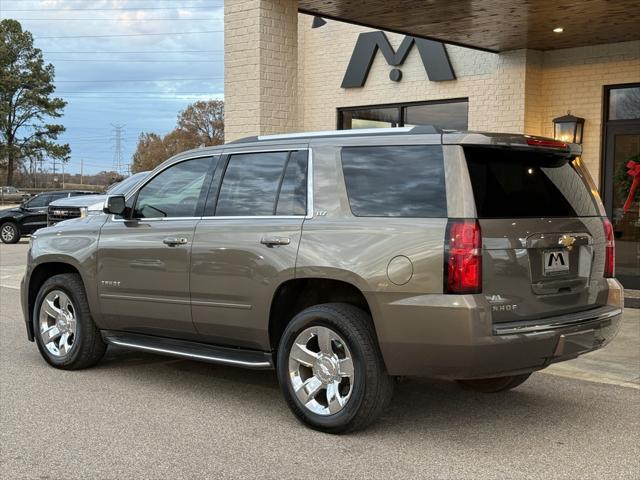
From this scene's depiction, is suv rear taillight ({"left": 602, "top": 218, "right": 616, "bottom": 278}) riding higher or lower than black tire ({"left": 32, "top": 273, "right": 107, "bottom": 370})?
higher

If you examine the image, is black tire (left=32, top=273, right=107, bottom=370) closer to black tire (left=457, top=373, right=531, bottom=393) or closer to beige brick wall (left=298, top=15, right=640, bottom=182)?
black tire (left=457, top=373, right=531, bottom=393)

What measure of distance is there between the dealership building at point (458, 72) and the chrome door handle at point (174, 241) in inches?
165

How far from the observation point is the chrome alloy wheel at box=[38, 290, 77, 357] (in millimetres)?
6598

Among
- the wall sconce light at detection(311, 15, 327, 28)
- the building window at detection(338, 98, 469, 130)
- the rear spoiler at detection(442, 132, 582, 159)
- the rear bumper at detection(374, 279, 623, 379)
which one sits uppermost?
the wall sconce light at detection(311, 15, 327, 28)

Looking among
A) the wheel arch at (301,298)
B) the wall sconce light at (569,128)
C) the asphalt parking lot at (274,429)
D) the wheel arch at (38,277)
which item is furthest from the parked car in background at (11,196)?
the wheel arch at (301,298)

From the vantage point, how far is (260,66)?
954cm

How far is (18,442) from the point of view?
4695 mm

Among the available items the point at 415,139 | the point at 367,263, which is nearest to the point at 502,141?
the point at 415,139

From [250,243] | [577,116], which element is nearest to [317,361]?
[250,243]

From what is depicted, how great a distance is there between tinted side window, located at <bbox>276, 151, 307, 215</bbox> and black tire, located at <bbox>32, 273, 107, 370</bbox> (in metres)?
2.19

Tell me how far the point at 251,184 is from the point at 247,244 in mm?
518

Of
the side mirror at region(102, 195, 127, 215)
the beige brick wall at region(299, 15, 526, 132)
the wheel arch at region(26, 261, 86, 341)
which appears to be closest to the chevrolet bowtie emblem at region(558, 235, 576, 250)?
the side mirror at region(102, 195, 127, 215)

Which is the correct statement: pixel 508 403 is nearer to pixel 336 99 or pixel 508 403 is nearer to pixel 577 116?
pixel 577 116

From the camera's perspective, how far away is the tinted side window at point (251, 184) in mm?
5402
